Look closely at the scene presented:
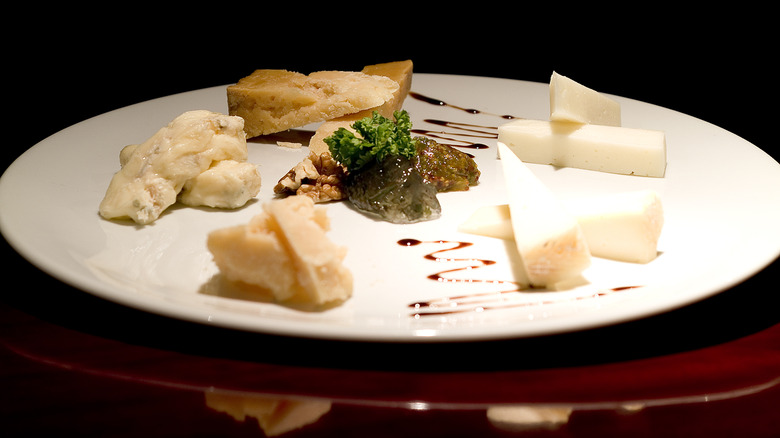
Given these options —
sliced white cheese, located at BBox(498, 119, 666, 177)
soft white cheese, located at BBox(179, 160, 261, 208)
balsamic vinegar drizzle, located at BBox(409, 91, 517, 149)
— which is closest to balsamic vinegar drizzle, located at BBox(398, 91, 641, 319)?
soft white cheese, located at BBox(179, 160, 261, 208)

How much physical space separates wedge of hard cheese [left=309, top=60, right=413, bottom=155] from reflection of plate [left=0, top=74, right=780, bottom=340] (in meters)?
0.13

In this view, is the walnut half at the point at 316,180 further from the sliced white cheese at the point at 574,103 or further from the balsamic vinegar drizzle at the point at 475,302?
the sliced white cheese at the point at 574,103

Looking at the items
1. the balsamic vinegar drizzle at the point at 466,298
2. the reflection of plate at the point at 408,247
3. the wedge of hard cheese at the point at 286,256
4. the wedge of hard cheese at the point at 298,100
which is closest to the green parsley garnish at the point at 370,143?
the reflection of plate at the point at 408,247

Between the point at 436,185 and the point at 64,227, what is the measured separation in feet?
4.47

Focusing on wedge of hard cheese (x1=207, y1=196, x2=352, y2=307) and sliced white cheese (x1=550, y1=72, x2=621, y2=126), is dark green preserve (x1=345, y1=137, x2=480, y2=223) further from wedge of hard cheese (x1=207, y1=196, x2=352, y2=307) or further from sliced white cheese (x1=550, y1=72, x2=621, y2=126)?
wedge of hard cheese (x1=207, y1=196, x2=352, y2=307)

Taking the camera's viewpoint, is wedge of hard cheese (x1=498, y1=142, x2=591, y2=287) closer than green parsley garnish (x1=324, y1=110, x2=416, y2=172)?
Yes

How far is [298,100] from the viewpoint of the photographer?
3.72 metres

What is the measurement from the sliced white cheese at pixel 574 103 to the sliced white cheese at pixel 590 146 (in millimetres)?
55

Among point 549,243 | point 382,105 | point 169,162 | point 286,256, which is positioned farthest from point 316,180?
point 549,243

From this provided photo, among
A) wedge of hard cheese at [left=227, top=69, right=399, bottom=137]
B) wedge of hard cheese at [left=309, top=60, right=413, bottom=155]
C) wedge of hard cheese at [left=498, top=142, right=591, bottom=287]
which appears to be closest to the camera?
wedge of hard cheese at [left=498, top=142, right=591, bottom=287]

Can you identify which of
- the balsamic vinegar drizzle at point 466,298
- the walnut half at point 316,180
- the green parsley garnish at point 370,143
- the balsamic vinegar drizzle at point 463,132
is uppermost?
the green parsley garnish at point 370,143

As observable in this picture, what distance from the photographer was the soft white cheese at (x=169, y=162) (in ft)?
9.09

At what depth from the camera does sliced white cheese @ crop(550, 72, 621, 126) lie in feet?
11.2

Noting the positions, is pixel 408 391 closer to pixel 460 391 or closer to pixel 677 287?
pixel 460 391
